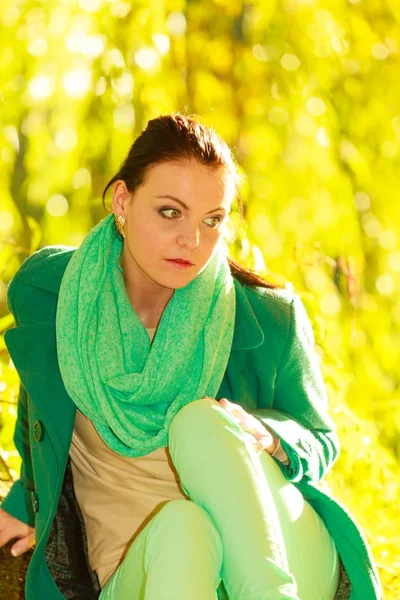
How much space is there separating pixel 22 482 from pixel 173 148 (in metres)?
0.59

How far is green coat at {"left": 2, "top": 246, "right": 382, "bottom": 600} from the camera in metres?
1.21

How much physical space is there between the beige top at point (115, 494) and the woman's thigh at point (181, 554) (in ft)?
0.93

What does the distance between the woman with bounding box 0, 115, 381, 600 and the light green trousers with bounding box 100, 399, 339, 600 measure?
0.17 meters

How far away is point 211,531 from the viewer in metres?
0.89

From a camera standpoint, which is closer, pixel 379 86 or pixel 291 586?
pixel 291 586

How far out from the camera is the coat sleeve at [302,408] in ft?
3.75

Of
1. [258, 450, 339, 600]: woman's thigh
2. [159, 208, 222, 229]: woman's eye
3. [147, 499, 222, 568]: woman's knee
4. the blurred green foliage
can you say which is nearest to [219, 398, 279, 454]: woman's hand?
[258, 450, 339, 600]: woman's thigh

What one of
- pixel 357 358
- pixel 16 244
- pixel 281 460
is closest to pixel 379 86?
pixel 357 358

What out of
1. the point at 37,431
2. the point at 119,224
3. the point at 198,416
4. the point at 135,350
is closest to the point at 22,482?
the point at 37,431

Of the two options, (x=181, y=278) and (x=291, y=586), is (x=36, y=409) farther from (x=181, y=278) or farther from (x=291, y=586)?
(x=291, y=586)

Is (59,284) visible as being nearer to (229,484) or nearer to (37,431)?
(37,431)

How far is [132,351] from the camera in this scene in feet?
4.28

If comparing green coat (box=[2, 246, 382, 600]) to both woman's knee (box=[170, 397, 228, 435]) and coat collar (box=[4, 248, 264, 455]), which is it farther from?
woman's knee (box=[170, 397, 228, 435])

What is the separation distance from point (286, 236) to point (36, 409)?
967 mm
